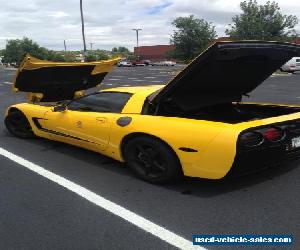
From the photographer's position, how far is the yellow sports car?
4.36 m

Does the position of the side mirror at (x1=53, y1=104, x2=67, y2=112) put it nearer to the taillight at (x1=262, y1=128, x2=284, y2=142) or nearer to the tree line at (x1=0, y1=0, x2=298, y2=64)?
the taillight at (x1=262, y1=128, x2=284, y2=142)

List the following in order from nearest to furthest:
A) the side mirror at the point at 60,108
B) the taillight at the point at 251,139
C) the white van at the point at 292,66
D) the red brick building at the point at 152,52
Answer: the taillight at the point at 251,139
the side mirror at the point at 60,108
the white van at the point at 292,66
the red brick building at the point at 152,52

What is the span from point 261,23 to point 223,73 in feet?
138

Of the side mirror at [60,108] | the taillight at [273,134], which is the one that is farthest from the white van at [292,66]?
the taillight at [273,134]

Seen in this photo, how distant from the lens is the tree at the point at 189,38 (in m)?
47.8

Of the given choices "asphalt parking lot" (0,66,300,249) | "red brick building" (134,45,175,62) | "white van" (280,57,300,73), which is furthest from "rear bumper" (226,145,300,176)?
"red brick building" (134,45,175,62)

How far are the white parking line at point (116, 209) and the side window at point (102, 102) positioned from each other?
1.00 meters

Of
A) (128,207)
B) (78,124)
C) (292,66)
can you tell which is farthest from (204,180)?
(292,66)

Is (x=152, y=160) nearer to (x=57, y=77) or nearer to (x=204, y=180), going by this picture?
(x=204, y=180)

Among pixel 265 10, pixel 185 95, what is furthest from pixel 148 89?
pixel 265 10

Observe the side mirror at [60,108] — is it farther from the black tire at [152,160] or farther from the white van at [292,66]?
the white van at [292,66]

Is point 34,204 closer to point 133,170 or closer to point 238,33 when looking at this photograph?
point 133,170

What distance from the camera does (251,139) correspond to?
14.3 feet

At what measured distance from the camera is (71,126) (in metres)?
5.90
